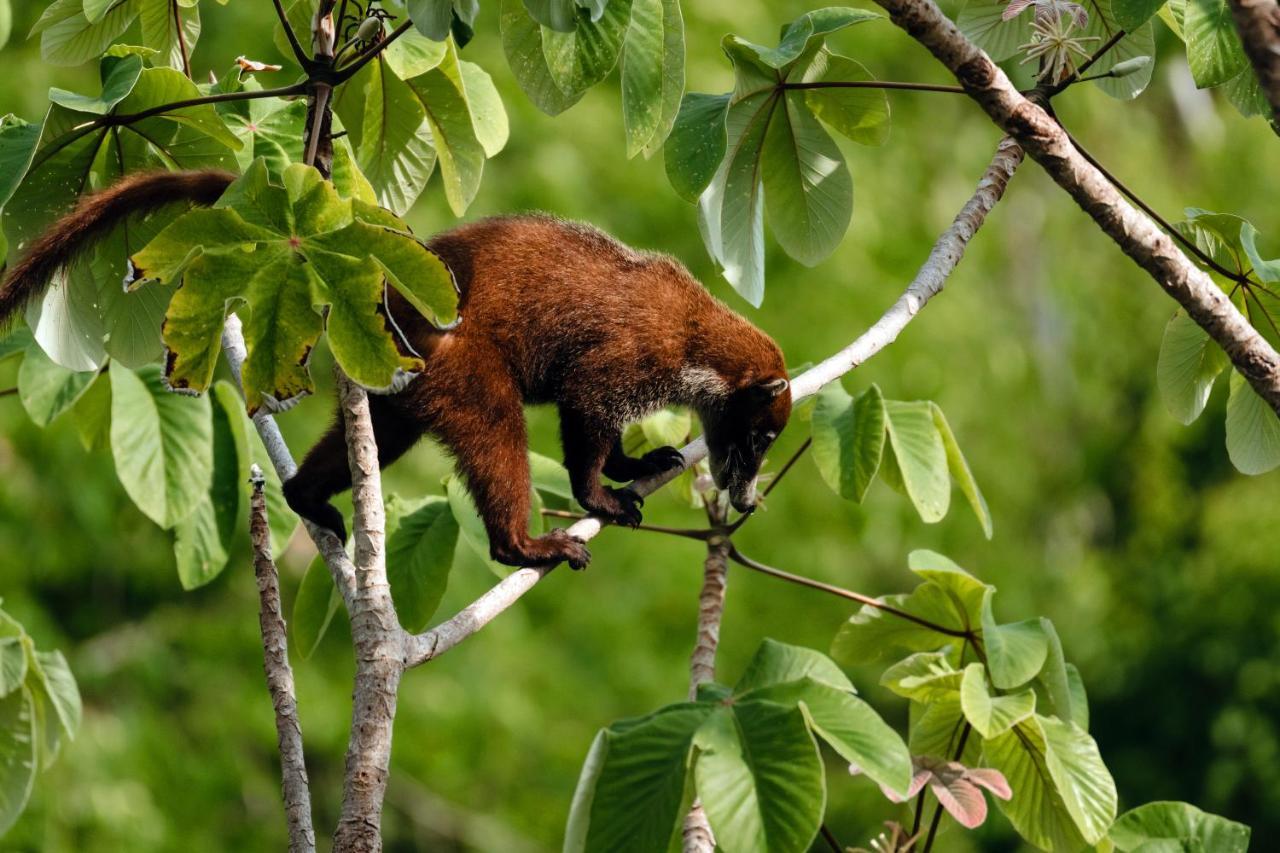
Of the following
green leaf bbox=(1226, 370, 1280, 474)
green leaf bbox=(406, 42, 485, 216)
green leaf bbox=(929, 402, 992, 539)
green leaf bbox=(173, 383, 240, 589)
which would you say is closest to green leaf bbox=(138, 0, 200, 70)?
green leaf bbox=(406, 42, 485, 216)

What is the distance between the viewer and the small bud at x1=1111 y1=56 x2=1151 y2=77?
9.25ft

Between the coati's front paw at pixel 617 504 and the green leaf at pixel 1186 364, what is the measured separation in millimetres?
1333

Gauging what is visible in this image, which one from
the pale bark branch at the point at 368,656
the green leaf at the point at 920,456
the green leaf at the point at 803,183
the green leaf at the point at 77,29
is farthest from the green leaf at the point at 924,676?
the green leaf at the point at 77,29

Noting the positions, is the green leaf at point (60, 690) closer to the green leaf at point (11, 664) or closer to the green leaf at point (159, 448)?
the green leaf at point (11, 664)

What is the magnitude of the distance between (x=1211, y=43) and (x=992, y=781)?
4.26 ft

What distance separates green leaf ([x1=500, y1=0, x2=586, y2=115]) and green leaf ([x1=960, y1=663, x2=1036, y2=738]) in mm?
1193

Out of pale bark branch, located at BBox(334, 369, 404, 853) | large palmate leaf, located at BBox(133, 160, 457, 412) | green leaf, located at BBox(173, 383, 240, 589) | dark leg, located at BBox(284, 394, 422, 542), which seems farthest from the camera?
dark leg, located at BBox(284, 394, 422, 542)

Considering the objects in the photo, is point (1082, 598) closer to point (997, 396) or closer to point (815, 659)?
point (997, 396)

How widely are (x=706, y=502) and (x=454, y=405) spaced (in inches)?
25.4

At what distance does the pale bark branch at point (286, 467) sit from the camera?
2547 mm

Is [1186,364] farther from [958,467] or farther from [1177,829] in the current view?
[1177,829]

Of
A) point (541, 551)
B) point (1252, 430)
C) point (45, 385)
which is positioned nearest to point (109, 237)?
point (45, 385)

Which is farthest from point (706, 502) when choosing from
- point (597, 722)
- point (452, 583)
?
point (597, 722)

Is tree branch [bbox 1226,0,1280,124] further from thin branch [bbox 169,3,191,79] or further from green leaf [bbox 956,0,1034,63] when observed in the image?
thin branch [bbox 169,3,191,79]
